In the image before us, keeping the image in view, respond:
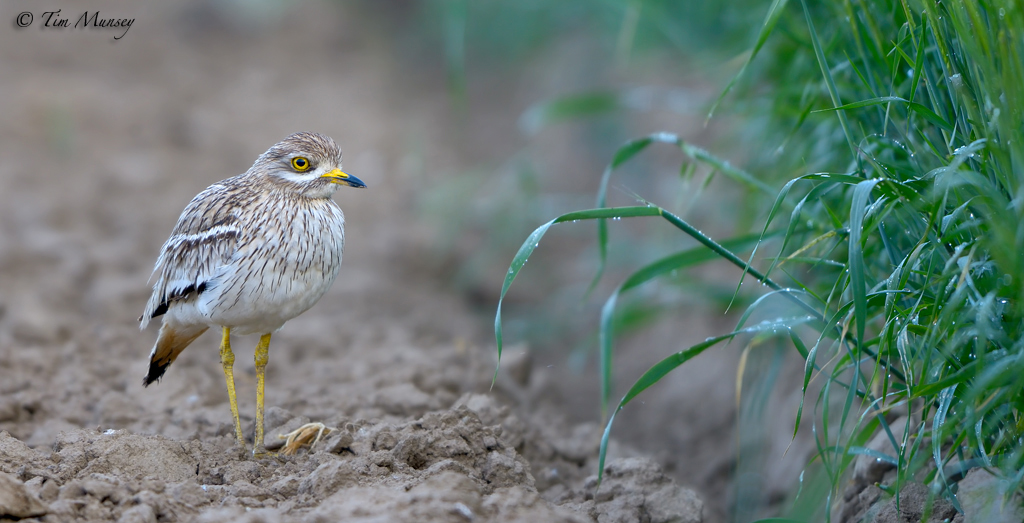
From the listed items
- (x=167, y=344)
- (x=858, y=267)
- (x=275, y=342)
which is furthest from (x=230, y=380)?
(x=858, y=267)

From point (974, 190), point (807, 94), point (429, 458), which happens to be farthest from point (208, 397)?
Answer: point (974, 190)

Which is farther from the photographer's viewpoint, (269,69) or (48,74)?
(269,69)

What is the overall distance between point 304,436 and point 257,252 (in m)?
0.61

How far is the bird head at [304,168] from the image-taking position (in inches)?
112

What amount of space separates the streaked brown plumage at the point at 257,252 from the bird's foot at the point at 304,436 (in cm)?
11

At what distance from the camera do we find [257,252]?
2.63 m

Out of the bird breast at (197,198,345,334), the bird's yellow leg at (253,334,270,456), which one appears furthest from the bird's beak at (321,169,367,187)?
the bird's yellow leg at (253,334,270,456)

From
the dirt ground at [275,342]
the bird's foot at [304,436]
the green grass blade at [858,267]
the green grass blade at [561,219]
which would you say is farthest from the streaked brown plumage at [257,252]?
the green grass blade at [858,267]

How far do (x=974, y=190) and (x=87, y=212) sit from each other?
5.19m

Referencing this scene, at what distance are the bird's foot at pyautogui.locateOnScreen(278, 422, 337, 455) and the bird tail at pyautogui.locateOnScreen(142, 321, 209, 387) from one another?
1.86ft

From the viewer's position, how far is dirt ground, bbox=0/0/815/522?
2.28m

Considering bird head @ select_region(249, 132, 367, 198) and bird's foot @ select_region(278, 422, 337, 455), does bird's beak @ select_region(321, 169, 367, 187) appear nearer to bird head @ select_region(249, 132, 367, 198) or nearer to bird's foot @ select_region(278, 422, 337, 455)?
bird head @ select_region(249, 132, 367, 198)

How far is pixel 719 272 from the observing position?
5.00m

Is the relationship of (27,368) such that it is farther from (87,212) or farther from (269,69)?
(269,69)
